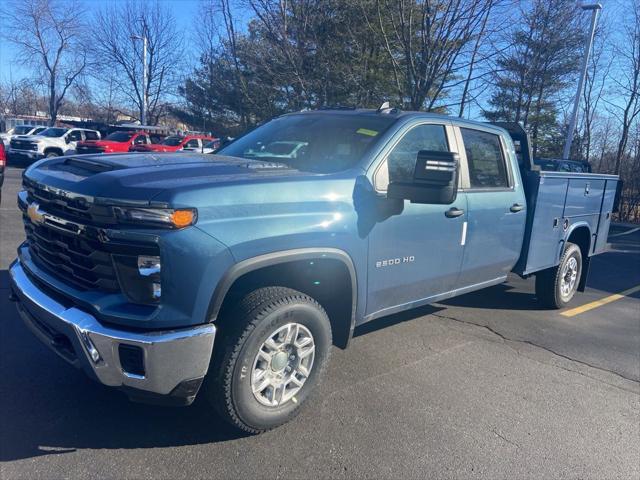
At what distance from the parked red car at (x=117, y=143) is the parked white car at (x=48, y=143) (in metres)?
1.19

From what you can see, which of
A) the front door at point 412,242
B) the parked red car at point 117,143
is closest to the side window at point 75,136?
the parked red car at point 117,143

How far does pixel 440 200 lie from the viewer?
3.18 meters

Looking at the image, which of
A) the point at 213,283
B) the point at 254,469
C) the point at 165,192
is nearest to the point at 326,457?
the point at 254,469

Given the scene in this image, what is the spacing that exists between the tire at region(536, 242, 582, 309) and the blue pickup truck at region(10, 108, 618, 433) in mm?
1888

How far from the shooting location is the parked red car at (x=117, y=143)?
2172 cm

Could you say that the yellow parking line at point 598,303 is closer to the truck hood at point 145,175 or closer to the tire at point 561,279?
the tire at point 561,279

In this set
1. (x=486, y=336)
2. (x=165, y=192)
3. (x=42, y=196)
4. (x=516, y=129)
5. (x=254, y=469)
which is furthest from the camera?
(x=516, y=129)

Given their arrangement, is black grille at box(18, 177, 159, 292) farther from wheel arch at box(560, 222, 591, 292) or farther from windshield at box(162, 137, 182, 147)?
windshield at box(162, 137, 182, 147)

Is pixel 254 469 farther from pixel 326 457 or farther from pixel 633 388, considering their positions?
pixel 633 388

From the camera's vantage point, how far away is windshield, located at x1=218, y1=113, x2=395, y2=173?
12.1 ft

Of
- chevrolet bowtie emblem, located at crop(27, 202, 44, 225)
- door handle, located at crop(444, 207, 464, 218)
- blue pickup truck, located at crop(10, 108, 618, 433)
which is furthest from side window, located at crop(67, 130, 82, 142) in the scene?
door handle, located at crop(444, 207, 464, 218)

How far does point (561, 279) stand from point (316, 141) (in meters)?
3.78

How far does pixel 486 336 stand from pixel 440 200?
96.7 inches

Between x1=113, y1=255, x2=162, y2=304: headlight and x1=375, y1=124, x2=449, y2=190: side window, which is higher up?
x1=375, y1=124, x2=449, y2=190: side window
